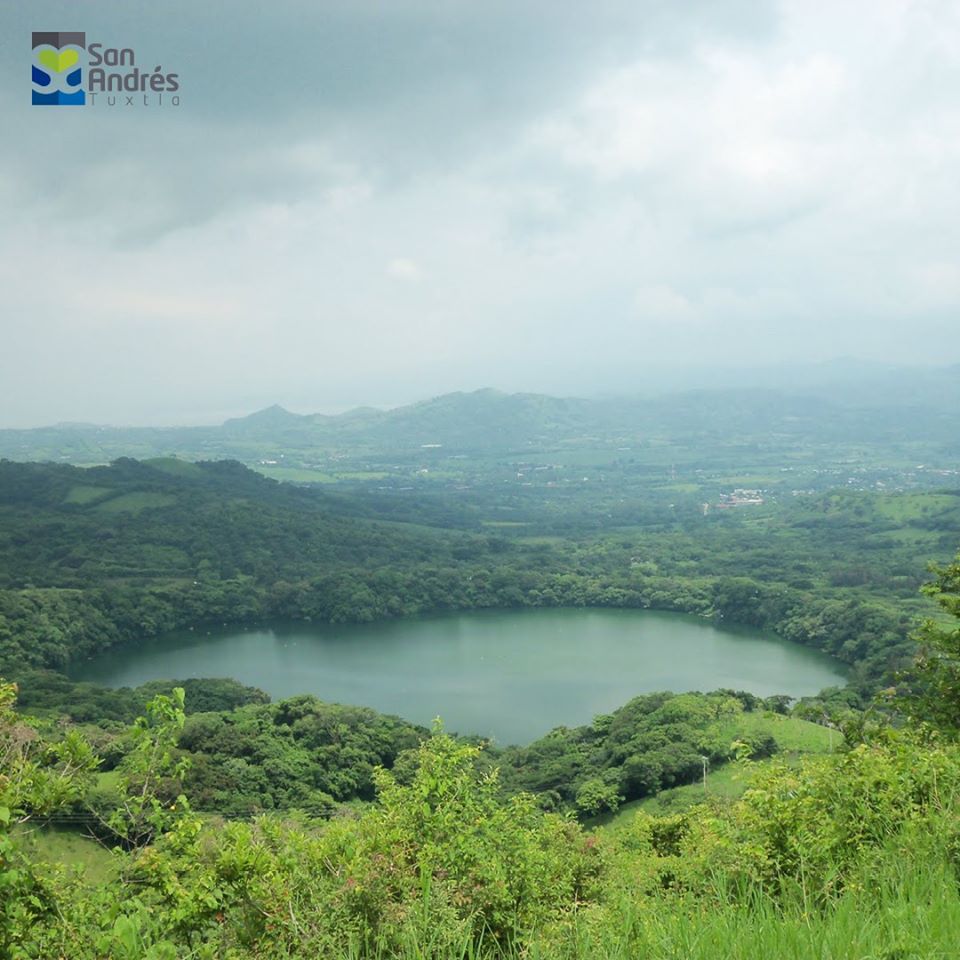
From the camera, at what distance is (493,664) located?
2703 cm

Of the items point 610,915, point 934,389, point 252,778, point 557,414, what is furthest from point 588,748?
point 934,389

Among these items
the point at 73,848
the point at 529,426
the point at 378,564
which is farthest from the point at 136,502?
the point at 529,426

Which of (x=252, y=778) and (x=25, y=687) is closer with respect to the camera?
(x=252, y=778)

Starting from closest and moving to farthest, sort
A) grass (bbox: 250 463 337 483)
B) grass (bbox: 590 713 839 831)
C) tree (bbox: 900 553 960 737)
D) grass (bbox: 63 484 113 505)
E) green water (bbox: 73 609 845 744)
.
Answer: tree (bbox: 900 553 960 737), grass (bbox: 590 713 839 831), green water (bbox: 73 609 845 744), grass (bbox: 63 484 113 505), grass (bbox: 250 463 337 483)

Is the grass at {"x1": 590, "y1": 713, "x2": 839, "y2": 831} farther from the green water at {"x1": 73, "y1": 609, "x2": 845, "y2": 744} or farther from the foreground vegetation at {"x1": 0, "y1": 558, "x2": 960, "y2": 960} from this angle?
the foreground vegetation at {"x1": 0, "y1": 558, "x2": 960, "y2": 960}

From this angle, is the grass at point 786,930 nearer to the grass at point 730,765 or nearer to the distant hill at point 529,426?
the grass at point 730,765

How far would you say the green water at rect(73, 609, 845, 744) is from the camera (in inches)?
900

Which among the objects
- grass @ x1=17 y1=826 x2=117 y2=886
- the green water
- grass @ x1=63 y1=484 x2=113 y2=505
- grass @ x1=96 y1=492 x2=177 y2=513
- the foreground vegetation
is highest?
the foreground vegetation

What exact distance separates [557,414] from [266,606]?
128105 mm

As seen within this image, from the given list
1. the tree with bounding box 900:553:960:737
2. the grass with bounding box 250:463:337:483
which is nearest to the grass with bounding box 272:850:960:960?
the tree with bounding box 900:553:960:737

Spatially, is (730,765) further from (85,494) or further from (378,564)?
(85,494)

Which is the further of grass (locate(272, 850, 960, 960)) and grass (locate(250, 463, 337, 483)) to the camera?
grass (locate(250, 463, 337, 483))

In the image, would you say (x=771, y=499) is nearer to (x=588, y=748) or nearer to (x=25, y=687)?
Result: (x=588, y=748)

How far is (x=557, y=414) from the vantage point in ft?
521
